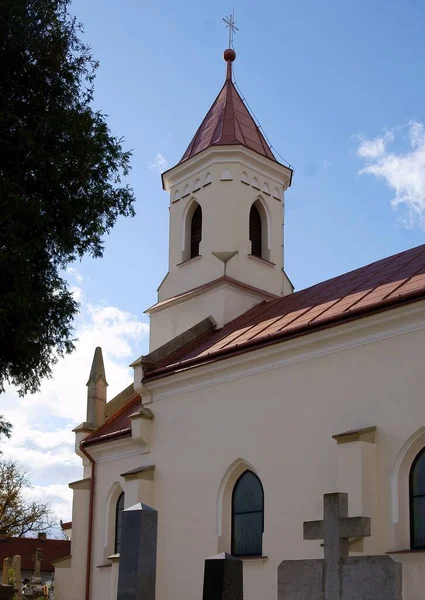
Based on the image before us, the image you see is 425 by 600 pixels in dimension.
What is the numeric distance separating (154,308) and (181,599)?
8506mm

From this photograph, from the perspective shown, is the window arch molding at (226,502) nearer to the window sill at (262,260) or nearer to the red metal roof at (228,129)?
the window sill at (262,260)

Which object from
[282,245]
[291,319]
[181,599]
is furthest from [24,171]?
[282,245]

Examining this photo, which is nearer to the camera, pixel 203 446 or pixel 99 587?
pixel 203 446

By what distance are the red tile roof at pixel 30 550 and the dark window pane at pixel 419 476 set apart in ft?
90.4

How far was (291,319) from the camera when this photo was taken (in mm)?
15078

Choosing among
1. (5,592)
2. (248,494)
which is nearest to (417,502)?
(248,494)

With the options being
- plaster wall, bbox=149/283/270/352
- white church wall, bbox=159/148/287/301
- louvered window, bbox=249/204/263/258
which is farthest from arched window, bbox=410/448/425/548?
louvered window, bbox=249/204/263/258

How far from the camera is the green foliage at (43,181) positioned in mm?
11266

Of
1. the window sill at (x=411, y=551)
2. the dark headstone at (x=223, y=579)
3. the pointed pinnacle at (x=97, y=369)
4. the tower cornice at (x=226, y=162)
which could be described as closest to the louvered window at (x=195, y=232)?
the tower cornice at (x=226, y=162)

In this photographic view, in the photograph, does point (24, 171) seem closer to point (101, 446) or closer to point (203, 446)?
point (203, 446)

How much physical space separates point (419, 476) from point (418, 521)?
0.64 metres

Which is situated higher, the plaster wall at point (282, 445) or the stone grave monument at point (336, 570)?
the plaster wall at point (282, 445)

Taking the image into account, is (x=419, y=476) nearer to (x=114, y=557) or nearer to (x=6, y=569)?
(x=114, y=557)

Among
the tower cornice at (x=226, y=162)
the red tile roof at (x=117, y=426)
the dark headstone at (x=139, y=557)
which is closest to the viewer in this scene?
the dark headstone at (x=139, y=557)
